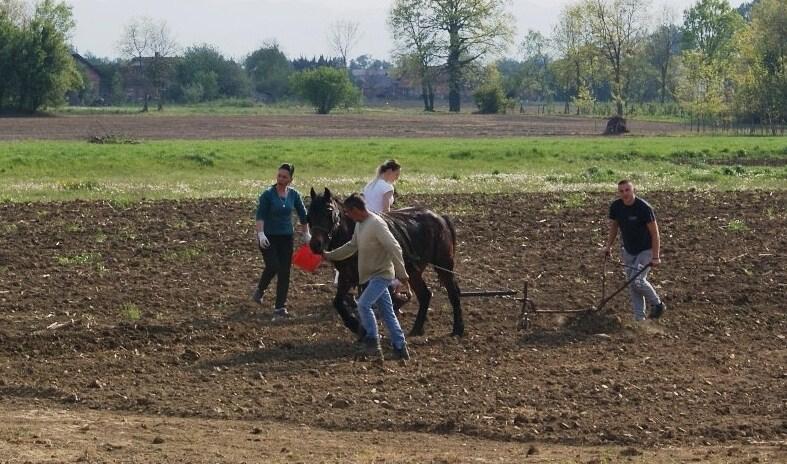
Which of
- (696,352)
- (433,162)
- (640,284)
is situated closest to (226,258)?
(640,284)

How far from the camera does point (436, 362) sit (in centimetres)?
1174

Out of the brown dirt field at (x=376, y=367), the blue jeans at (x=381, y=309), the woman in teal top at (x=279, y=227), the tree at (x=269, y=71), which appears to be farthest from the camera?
the tree at (x=269, y=71)

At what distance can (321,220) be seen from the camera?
12641 millimetres

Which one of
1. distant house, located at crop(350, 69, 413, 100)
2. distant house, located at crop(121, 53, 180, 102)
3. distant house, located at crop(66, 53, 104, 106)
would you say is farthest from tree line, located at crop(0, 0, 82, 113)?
distant house, located at crop(350, 69, 413, 100)

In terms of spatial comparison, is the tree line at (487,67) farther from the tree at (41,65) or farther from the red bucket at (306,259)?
the red bucket at (306,259)

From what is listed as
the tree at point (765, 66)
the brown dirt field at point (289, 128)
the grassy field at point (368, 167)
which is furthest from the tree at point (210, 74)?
the grassy field at point (368, 167)

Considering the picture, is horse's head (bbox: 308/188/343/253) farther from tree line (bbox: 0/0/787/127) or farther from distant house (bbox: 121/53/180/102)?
distant house (bbox: 121/53/180/102)

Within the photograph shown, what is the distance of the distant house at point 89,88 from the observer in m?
118

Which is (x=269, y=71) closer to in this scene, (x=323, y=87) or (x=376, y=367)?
(x=323, y=87)

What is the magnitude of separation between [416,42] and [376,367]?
10118cm

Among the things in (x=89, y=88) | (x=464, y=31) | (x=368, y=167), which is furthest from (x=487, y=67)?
(x=368, y=167)

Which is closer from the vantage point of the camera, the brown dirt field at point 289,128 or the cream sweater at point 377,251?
the cream sweater at point 377,251

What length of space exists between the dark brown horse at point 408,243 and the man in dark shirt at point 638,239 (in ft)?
6.38

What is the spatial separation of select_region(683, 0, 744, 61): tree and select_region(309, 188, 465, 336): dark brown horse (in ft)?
356
